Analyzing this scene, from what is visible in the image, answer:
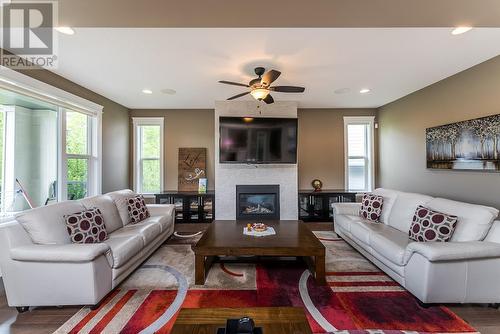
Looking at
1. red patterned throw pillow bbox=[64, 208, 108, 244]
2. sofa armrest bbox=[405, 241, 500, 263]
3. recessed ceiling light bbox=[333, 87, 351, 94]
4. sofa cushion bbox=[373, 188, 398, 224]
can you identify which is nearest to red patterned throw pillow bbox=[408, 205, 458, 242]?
sofa armrest bbox=[405, 241, 500, 263]

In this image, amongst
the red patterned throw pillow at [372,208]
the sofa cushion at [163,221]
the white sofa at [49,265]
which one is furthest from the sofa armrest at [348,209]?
the white sofa at [49,265]

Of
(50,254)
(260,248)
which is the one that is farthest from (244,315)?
(50,254)

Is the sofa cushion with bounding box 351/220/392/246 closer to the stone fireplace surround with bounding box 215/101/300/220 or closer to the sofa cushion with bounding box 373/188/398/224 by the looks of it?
the sofa cushion with bounding box 373/188/398/224

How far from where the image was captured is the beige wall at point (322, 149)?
5.40 m

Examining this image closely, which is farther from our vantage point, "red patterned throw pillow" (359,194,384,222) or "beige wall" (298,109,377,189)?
"beige wall" (298,109,377,189)

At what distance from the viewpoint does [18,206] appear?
293 centimetres

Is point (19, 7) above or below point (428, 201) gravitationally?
above

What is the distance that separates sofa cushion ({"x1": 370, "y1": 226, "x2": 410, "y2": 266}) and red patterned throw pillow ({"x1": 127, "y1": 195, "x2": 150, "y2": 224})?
3335 mm

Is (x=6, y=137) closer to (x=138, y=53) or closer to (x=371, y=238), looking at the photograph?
(x=138, y=53)

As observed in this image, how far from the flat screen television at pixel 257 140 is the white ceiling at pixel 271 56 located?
74 centimetres

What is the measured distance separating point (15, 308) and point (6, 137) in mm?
1978

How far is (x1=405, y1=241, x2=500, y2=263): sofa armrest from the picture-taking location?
204cm

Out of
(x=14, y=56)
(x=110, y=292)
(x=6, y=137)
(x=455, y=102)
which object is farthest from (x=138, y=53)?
(x=455, y=102)

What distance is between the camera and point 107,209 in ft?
10.5
